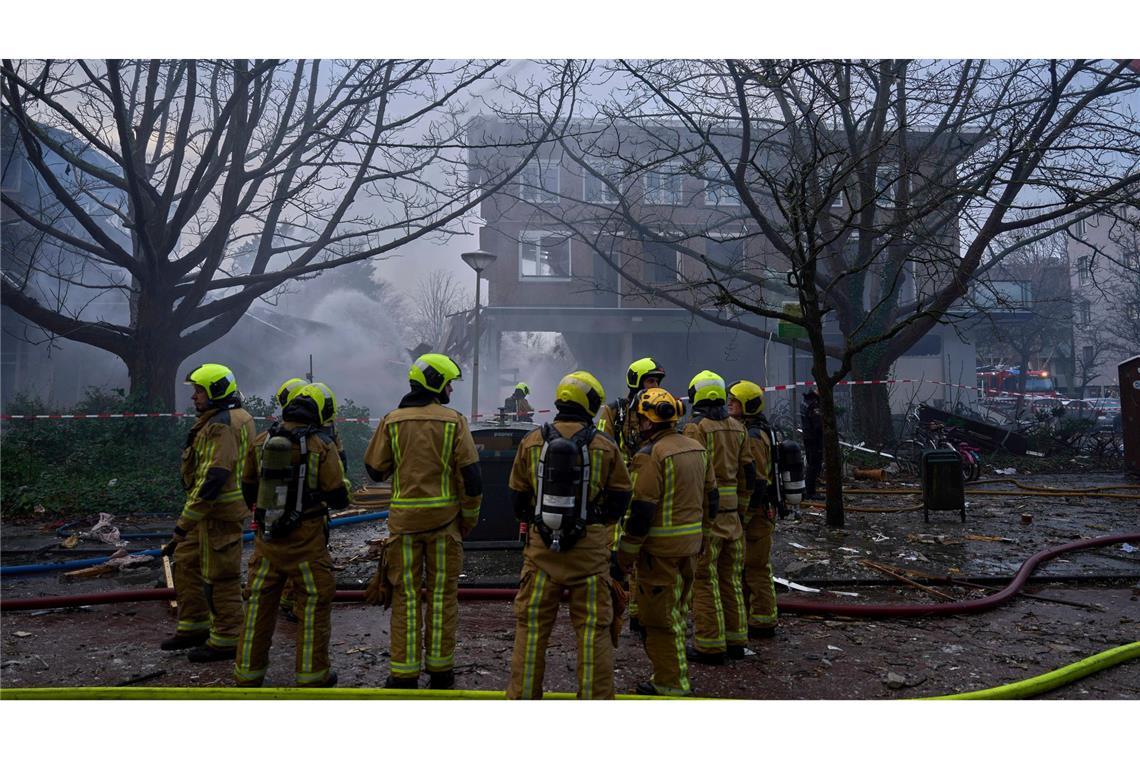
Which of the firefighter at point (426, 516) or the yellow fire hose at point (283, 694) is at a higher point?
the firefighter at point (426, 516)

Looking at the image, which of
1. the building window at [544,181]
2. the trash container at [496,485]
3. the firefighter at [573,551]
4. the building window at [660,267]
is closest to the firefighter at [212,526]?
the firefighter at [573,551]

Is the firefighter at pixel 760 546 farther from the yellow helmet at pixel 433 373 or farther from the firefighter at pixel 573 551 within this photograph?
the yellow helmet at pixel 433 373

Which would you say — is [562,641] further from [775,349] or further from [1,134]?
[775,349]

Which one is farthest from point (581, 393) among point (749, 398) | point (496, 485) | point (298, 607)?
point (496, 485)

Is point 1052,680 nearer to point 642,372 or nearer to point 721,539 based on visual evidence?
point 721,539

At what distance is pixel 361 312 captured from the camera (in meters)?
26.5

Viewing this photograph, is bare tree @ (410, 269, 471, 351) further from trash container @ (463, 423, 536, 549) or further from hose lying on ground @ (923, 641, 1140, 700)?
hose lying on ground @ (923, 641, 1140, 700)

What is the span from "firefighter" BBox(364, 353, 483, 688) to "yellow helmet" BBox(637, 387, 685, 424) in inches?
39.1

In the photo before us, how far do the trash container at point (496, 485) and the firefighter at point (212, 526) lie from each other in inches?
111

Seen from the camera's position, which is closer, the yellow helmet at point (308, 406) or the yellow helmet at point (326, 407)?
the yellow helmet at point (308, 406)

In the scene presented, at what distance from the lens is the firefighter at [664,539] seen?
407 cm

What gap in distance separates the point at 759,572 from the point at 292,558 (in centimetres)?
310

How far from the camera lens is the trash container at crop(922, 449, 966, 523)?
967 centimetres

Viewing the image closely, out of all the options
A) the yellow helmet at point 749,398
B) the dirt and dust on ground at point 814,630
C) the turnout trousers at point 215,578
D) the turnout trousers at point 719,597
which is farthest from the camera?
the yellow helmet at point 749,398
